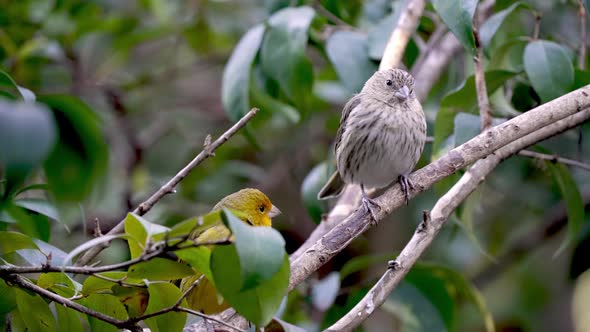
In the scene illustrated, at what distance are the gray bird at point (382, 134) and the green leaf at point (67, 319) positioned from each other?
162 centimetres

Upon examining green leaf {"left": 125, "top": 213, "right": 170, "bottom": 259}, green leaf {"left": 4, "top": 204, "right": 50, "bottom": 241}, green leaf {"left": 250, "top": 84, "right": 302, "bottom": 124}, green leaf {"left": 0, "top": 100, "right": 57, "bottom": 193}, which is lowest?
green leaf {"left": 4, "top": 204, "right": 50, "bottom": 241}

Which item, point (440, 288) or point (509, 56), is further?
point (440, 288)

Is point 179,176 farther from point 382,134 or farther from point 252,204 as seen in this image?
point 382,134

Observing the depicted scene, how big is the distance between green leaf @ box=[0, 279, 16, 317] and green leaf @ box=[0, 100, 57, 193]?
970 millimetres

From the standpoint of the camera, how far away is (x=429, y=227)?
2.76 m

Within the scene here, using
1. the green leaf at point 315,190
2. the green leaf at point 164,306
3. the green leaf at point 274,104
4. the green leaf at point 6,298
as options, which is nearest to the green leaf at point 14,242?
the green leaf at point 6,298

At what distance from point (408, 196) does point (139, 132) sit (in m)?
3.73

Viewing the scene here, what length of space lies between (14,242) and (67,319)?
0.29 metres

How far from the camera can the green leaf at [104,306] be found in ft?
7.80

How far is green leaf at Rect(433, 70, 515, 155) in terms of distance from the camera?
3312 millimetres

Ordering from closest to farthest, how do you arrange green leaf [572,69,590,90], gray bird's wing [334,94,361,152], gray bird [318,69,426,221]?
green leaf [572,69,590,90], gray bird [318,69,426,221], gray bird's wing [334,94,361,152]

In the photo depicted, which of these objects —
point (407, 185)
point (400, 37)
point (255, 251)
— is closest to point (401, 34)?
point (400, 37)

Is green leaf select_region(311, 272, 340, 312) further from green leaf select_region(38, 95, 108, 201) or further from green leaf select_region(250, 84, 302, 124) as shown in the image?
green leaf select_region(38, 95, 108, 201)

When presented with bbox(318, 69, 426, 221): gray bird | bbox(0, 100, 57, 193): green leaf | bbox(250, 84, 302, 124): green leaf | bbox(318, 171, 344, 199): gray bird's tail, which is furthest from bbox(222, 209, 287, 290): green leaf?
bbox(250, 84, 302, 124): green leaf
